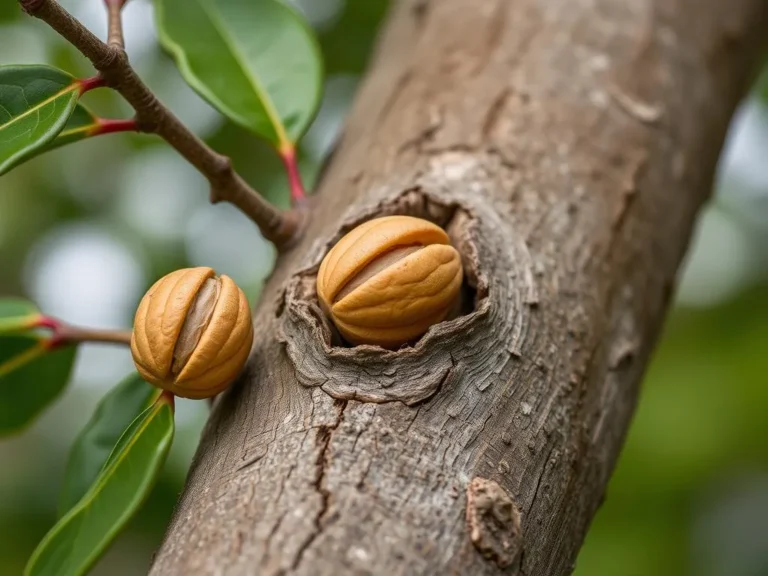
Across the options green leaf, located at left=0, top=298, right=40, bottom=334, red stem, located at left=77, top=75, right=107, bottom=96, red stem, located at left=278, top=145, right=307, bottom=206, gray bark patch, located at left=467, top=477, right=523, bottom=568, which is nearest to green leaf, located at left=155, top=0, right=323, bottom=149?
red stem, located at left=278, top=145, right=307, bottom=206

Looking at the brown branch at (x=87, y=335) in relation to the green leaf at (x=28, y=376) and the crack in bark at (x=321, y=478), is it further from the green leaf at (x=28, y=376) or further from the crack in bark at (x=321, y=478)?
the crack in bark at (x=321, y=478)

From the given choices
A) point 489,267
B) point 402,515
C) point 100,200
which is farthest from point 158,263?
point 402,515

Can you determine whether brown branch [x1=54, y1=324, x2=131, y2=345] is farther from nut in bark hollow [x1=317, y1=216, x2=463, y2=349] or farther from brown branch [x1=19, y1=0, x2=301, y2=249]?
nut in bark hollow [x1=317, y1=216, x2=463, y2=349]

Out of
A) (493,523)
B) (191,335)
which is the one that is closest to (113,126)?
(191,335)

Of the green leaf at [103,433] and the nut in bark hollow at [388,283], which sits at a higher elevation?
the nut in bark hollow at [388,283]

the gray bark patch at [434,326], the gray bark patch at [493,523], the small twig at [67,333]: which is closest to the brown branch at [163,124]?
the gray bark patch at [434,326]

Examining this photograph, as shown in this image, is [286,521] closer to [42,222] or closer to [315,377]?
[315,377]
